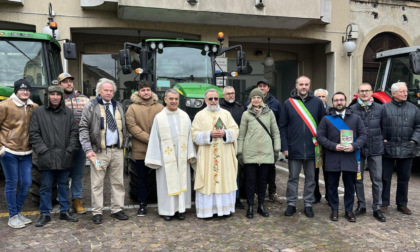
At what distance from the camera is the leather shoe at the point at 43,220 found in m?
4.65

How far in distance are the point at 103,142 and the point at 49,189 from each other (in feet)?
3.01

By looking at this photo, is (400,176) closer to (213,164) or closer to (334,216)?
(334,216)

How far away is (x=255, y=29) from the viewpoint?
12.5 meters

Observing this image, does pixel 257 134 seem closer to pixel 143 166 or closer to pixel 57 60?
pixel 143 166

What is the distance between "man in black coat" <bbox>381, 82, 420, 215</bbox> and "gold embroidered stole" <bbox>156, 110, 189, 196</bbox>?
281 centimetres

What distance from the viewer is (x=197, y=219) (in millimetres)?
4969

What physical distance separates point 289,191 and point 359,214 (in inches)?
39.6

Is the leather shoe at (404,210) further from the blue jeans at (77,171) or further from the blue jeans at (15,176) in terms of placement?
the blue jeans at (15,176)

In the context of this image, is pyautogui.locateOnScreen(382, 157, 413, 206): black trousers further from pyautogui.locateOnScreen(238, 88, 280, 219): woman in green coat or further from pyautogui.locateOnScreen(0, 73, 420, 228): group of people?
pyautogui.locateOnScreen(238, 88, 280, 219): woman in green coat

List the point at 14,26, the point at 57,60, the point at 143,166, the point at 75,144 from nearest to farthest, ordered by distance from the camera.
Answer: the point at 75,144 < the point at 143,166 < the point at 57,60 < the point at 14,26

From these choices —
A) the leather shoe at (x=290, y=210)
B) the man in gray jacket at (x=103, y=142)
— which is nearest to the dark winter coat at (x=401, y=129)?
the leather shoe at (x=290, y=210)

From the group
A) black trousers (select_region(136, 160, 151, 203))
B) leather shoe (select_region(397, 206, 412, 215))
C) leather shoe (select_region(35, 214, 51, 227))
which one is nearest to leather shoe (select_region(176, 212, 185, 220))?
black trousers (select_region(136, 160, 151, 203))

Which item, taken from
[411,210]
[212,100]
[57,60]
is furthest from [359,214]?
[57,60]

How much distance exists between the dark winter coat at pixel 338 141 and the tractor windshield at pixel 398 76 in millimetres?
3370
